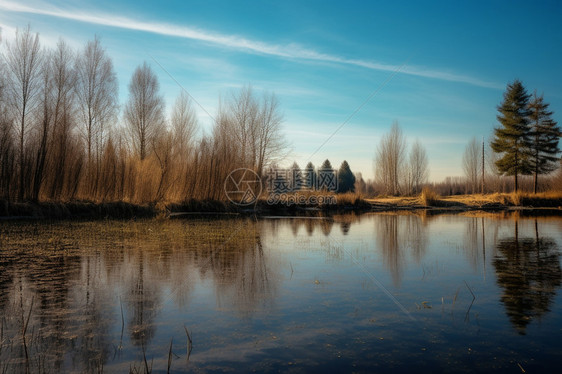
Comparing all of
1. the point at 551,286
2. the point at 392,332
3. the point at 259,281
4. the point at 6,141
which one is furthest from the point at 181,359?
the point at 6,141

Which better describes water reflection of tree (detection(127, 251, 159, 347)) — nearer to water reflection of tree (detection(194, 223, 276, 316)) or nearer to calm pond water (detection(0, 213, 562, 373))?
calm pond water (detection(0, 213, 562, 373))

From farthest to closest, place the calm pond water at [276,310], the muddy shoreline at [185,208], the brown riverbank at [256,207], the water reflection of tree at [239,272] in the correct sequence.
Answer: the brown riverbank at [256,207]
the muddy shoreline at [185,208]
the water reflection of tree at [239,272]
the calm pond water at [276,310]

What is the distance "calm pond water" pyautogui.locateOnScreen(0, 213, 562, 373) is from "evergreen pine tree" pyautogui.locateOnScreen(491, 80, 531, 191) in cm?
2742

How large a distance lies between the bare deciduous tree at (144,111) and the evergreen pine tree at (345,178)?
34.5 metres

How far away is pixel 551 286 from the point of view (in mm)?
5109

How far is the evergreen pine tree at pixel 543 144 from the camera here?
31.2 meters

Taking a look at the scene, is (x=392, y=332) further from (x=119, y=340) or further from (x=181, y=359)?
(x=119, y=340)

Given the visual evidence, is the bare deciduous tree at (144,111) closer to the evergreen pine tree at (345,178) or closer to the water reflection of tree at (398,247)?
the water reflection of tree at (398,247)

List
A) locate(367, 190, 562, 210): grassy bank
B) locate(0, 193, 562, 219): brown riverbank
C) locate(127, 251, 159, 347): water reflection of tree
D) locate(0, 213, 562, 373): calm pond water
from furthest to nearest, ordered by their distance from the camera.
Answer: locate(367, 190, 562, 210): grassy bank
locate(0, 193, 562, 219): brown riverbank
locate(127, 251, 159, 347): water reflection of tree
locate(0, 213, 562, 373): calm pond water

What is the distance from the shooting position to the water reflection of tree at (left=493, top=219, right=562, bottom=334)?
4.12 metres

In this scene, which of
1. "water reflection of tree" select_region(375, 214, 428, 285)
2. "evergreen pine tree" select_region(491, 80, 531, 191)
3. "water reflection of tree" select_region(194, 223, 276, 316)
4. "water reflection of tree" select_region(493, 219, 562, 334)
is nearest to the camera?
"water reflection of tree" select_region(493, 219, 562, 334)

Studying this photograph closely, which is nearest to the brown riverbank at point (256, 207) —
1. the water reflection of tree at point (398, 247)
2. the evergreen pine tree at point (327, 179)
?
the evergreen pine tree at point (327, 179)

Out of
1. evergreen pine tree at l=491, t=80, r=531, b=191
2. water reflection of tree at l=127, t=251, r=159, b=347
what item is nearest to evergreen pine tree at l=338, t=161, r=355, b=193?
evergreen pine tree at l=491, t=80, r=531, b=191

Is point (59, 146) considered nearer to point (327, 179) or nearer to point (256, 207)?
point (256, 207)
